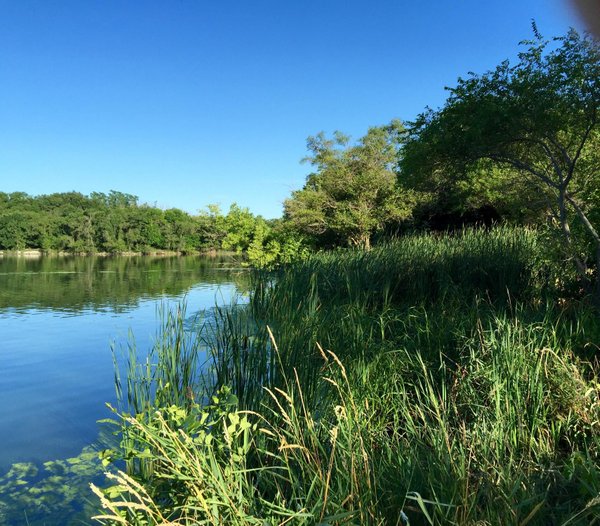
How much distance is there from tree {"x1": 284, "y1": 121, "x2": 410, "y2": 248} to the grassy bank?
1357cm

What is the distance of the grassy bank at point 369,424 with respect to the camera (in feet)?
6.11

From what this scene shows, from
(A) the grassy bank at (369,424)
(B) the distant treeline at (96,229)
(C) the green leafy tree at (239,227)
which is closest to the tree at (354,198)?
(C) the green leafy tree at (239,227)

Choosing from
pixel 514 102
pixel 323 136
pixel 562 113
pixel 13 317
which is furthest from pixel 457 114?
pixel 323 136

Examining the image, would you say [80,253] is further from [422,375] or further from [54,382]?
[422,375]

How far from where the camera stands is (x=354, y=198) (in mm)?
20750

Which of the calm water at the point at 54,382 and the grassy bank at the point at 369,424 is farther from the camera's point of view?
the calm water at the point at 54,382

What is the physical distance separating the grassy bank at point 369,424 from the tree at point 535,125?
1.35m

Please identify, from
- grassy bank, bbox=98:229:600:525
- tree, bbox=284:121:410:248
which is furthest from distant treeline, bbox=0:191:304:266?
grassy bank, bbox=98:229:600:525

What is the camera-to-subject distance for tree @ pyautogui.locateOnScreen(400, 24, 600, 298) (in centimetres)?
615

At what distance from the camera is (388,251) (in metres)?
8.83

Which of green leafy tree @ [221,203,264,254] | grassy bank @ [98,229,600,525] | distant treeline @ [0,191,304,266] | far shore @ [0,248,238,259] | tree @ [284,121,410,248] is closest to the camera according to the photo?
grassy bank @ [98,229,600,525]

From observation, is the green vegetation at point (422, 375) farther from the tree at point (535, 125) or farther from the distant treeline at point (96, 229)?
the distant treeline at point (96, 229)

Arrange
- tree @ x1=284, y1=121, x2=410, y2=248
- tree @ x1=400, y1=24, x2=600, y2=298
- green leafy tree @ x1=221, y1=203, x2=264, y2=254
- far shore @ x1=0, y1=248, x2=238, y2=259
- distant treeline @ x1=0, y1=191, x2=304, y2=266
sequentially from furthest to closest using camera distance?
distant treeline @ x1=0, y1=191, x2=304, y2=266 → far shore @ x1=0, y1=248, x2=238, y2=259 → tree @ x1=284, y1=121, x2=410, y2=248 → green leafy tree @ x1=221, y1=203, x2=264, y2=254 → tree @ x1=400, y1=24, x2=600, y2=298

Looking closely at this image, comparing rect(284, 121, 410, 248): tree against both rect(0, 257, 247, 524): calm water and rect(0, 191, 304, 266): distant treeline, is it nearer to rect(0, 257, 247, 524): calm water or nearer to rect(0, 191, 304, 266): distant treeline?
rect(0, 257, 247, 524): calm water
